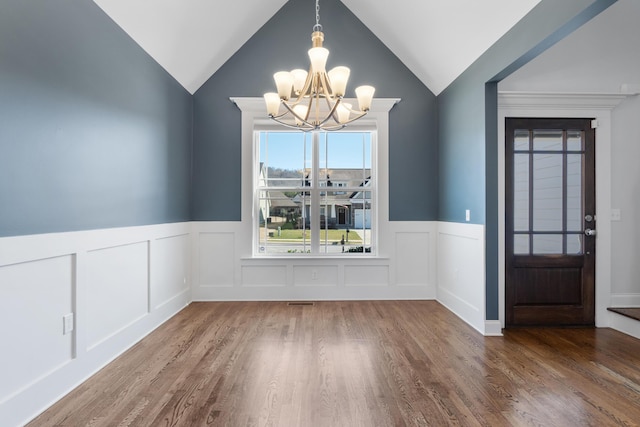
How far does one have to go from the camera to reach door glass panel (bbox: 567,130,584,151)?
335cm

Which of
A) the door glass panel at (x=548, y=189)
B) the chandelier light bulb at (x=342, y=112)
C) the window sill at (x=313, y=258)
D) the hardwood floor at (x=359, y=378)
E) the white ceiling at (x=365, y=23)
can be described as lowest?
the hardwood floor at (x=359, y=378)

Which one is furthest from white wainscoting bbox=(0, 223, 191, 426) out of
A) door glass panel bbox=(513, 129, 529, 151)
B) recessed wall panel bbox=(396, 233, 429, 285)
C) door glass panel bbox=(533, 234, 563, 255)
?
door glass panel bbox=(533, 234, 563, 255)

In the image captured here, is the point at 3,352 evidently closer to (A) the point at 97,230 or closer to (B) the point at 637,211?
(A) the point at 97,230

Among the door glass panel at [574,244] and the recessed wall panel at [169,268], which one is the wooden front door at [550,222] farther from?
the recessed wall panel at [169,268]

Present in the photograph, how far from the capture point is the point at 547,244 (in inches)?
133

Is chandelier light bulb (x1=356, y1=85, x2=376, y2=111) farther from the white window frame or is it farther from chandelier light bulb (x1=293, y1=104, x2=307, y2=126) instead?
the white window frame

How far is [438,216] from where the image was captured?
4.28 meters

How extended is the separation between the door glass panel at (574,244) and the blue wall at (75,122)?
409 centimetres

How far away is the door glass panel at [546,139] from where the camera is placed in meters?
3.35

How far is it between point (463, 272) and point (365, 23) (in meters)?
3.18

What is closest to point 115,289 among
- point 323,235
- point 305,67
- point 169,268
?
point 169,268

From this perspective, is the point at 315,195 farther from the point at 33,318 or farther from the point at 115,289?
the point at 33,318

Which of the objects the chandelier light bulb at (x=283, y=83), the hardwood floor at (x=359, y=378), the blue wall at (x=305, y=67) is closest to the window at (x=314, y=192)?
the blue wall at (x=305, y=67)

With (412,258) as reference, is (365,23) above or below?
above
